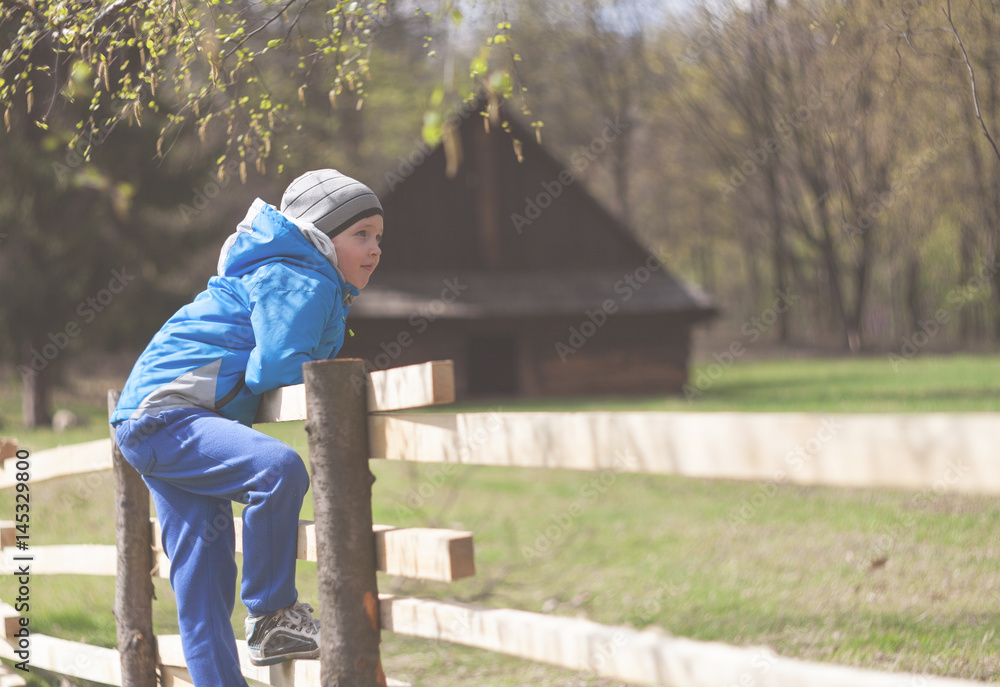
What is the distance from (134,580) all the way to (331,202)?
159 centimetres

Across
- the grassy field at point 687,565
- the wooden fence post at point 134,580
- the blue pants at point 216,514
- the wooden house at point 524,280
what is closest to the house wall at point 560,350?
the wooden house at point 524,280

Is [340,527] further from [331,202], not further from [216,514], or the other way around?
[331,202]

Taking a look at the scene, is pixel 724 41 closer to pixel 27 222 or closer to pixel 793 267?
pixel 27 222

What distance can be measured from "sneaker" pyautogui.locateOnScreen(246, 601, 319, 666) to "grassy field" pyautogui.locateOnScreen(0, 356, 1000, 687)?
216cm

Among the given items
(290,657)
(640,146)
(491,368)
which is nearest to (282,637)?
(290,657)

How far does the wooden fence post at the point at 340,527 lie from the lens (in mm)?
2367

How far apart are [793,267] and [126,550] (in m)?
31.7

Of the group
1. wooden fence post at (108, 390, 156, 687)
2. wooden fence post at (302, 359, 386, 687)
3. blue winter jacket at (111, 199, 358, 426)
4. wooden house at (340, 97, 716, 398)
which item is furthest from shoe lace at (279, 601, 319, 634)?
wooden house at (340, 97, 716, 398)

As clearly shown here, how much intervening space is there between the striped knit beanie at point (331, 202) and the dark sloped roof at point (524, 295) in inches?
598

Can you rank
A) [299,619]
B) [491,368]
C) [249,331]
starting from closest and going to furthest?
1. [299,619]
2. [249,331]
3. [491,368]

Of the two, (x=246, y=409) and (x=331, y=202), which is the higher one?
(x=331, y=202)

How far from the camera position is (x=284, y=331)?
2564mm

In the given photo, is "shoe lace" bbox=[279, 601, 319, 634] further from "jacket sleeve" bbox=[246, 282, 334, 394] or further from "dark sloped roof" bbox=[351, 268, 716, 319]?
"dark sloped roof" bbox=[351, 268, 716, 319]

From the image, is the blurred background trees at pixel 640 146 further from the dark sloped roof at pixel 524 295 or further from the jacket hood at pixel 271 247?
the dark sloped roof at pixel 524 295
